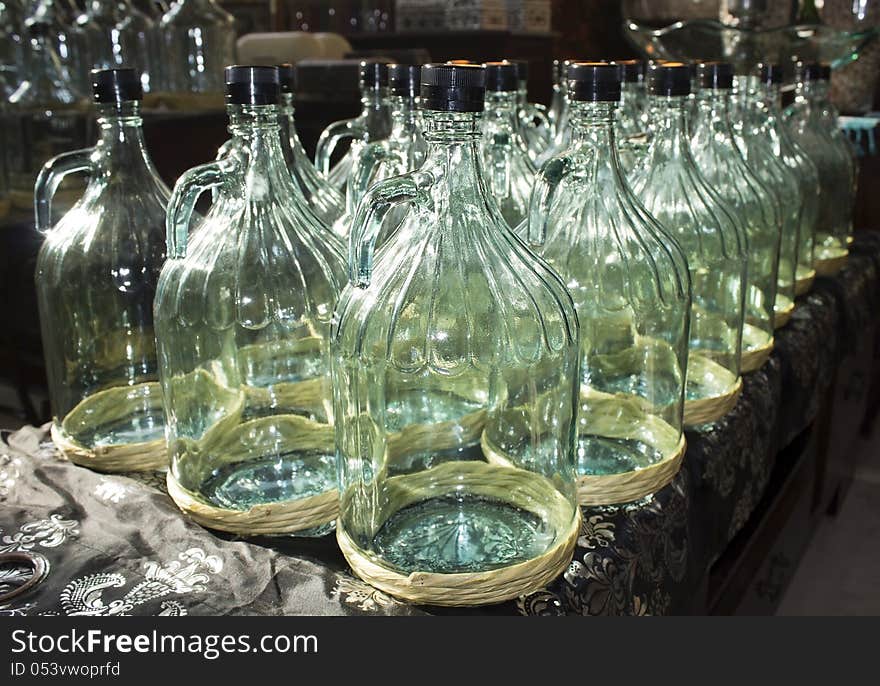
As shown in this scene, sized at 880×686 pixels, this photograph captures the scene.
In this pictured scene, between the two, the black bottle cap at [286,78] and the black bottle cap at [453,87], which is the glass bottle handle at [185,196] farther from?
the black bottle cap at [453,87]

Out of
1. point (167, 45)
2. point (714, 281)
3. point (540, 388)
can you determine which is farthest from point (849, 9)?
point (540, 388)

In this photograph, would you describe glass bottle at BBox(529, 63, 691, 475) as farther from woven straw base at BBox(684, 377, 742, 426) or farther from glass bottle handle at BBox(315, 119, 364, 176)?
glass bottle handle at BBox(315, 119, 364, 176)

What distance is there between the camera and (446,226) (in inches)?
23.1

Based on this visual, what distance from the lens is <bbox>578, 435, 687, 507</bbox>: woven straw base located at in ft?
2.21

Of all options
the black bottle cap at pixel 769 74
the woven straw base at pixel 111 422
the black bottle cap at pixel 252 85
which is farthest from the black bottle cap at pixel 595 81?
the black bottle cap at pixel 769 74

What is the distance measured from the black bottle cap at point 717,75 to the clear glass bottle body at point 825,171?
1.73 ft

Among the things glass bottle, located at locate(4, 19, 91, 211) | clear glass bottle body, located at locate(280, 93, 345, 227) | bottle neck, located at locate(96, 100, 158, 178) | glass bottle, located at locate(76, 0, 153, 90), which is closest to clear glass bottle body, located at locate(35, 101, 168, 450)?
bottle neck, located at locate(96, 100, 158, 178)

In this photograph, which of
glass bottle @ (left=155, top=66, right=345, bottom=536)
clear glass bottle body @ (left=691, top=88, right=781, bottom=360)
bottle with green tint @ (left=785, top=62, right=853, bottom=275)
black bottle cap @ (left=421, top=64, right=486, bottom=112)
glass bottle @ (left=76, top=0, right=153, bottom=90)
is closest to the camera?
black bottle cap @ (left=421, top=64, right=486, bottom=112)

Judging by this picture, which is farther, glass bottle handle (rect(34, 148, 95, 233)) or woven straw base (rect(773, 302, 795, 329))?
woven straw base (rect(773, 302, 795, 329))

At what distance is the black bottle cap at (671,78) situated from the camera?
77cm

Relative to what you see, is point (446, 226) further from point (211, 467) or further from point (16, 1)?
point (16, 1)

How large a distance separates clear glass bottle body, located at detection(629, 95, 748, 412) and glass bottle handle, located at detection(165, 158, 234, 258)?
0.42 meters

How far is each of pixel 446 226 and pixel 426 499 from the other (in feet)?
0.71

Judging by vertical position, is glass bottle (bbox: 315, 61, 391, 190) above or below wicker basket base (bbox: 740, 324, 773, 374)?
above
